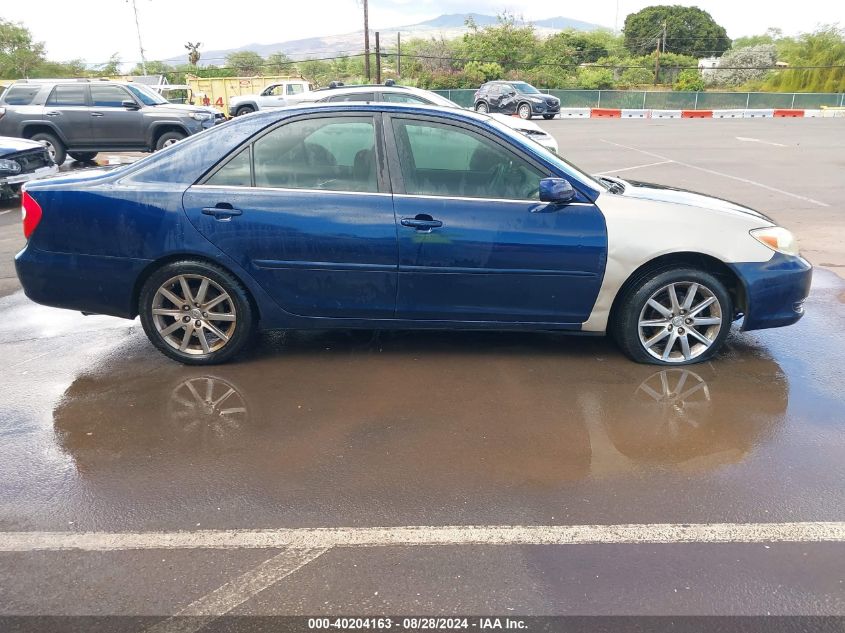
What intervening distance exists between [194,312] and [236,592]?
2.39 metres

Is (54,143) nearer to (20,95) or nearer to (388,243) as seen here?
(20,95)

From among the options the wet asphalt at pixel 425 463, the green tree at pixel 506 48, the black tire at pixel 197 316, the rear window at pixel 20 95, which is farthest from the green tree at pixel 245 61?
the wet asphalt at pixel 425 463

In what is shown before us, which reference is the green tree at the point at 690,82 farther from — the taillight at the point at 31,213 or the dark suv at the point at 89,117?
the taillight at the point at 31,213

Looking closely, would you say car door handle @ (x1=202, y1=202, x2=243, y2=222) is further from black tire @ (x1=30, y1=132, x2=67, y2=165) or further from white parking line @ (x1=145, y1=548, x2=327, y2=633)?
black tire @ (x1=30, y1=132, x2=67, y2=165)

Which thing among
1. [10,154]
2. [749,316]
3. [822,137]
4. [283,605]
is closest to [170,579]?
[283,605]

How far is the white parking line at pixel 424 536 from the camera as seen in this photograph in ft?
9.55

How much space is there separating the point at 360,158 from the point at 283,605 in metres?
2.86

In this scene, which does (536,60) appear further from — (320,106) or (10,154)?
(320,106)

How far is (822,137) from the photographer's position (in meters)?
23.7

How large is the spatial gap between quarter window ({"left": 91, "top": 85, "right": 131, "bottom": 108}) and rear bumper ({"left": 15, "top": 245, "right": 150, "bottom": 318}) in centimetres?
1123

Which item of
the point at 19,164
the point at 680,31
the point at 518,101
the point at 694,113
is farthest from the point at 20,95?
the point at 680,31

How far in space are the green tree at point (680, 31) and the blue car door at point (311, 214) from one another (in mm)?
97753

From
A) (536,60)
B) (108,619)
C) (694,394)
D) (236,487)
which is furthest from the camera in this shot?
(536,60)

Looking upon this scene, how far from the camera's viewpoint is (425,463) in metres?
3.52
